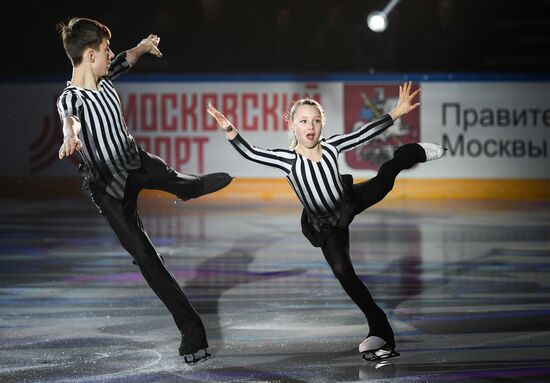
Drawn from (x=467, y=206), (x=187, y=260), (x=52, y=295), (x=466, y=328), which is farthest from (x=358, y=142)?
(x=467, y=206)

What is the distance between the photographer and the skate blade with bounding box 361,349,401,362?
5543mm

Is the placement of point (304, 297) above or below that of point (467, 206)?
below

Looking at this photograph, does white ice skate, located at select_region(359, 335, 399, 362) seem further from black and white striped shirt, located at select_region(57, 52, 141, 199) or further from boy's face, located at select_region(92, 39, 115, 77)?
boy's face, located at select_region(92, 39, 115, 77)

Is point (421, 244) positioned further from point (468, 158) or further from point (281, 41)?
point (281, 41)

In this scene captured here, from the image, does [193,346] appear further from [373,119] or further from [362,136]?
[373,119]

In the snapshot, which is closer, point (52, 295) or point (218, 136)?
point (52, 295)

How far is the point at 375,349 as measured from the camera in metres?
5.55

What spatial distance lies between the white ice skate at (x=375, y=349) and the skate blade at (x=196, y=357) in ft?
2.79

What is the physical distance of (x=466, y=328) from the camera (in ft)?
20.8

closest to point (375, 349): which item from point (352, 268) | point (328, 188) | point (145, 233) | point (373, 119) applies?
point (352, 268)

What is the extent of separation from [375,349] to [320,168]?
103 cm

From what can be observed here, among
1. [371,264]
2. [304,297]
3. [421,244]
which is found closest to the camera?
[304,297]

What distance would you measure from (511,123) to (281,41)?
11.8 feet

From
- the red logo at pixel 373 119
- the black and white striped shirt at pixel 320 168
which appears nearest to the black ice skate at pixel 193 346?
the black and white striped shirt at pixel 320 168
